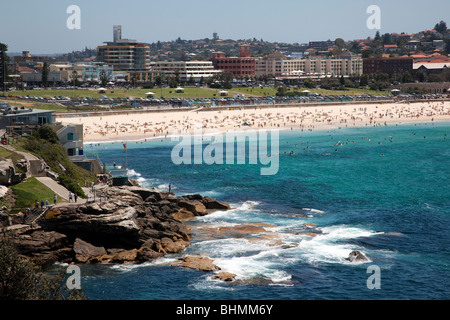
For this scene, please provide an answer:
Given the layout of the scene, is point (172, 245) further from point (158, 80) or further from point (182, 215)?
point (158, 80)

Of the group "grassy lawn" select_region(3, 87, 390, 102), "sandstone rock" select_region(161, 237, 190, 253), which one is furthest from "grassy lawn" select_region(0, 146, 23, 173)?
"grassy lawn" select_region(3, 87, 390, 102)

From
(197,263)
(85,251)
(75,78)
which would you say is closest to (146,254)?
(197,263)

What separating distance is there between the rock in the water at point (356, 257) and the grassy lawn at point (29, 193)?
746 inches

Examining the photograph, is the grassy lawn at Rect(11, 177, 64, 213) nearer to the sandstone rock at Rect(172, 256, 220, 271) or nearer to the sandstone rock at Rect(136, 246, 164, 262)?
the sandstone rock at Rect(136, 246, 164, 262)

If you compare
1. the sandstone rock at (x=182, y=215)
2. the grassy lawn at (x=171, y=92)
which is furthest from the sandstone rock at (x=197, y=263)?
the grassy lawn at (x=171, y=92)

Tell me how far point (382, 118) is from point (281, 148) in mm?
49516

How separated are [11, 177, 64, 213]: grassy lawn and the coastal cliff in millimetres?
2125

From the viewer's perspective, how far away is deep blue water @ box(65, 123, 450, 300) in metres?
31.5

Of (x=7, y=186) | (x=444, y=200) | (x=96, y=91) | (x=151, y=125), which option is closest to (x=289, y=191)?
(x=444, y=200)

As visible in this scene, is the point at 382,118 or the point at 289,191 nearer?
the point at 289,191

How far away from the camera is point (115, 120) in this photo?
4481 inches

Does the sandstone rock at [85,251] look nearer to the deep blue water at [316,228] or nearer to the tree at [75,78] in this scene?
the deep blue water at [316,228]

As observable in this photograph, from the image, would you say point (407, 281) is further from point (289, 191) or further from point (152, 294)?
point (289, 191)

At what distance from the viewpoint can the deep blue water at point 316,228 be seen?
31484mm
